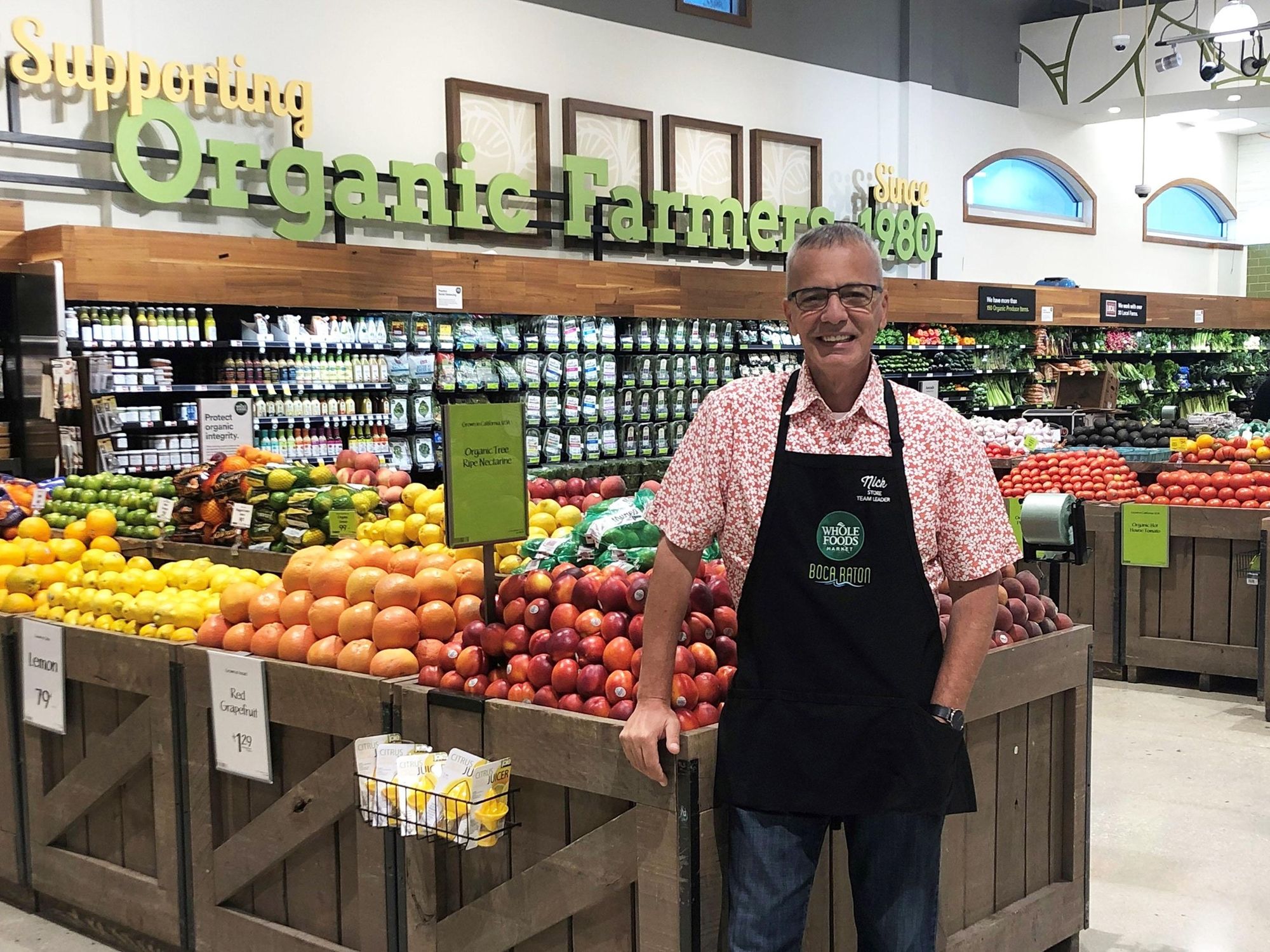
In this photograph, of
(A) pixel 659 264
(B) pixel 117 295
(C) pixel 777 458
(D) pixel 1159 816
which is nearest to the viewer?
(C) pixel 777 458

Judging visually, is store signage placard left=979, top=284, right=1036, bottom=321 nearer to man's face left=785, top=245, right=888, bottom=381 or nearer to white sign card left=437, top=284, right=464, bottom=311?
white sign card left=437, top=284, right=464, bottom=311

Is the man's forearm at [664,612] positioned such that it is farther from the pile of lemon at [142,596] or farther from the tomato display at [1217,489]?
the tomato display at [1217,489]

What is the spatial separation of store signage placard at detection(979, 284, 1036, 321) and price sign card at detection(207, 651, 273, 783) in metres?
12.1

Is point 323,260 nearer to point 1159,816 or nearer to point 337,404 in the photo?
point 337,404

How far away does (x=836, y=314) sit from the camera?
2180 mm

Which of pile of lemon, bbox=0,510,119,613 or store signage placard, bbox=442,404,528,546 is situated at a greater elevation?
store signage placard, bbox=442,404,528,546

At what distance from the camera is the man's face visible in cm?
218

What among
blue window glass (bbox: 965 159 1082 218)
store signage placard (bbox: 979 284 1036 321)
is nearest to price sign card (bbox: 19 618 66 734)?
store signage placard (bbox: 979 284 1036 321)

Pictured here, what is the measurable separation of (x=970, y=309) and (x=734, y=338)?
139 inches

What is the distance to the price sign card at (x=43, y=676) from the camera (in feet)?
12.7

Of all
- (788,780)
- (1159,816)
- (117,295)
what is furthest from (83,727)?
(117,295)

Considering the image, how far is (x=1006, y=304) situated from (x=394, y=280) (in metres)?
7.91

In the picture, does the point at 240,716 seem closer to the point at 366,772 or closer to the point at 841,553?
the point at 366,772

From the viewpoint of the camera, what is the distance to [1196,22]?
14062 millimetres
